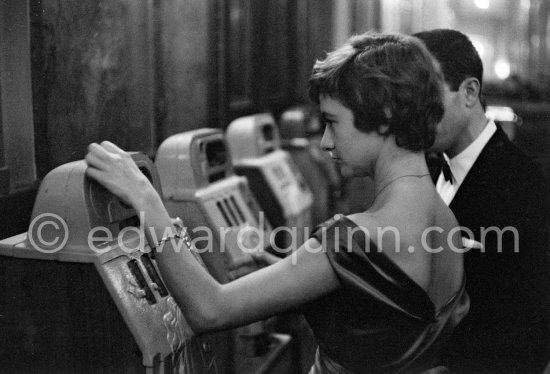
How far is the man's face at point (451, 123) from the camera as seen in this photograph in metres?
2.04

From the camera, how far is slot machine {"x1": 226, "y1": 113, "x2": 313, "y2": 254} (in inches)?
140

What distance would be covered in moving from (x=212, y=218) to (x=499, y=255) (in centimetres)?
103

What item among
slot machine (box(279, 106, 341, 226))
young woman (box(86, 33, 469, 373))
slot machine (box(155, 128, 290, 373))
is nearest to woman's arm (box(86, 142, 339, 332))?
young woman (box(86, 33, 469, 373))

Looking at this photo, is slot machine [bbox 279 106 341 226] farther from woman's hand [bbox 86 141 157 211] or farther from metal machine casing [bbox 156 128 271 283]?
woman's hand [bbox 86 141 157 211]

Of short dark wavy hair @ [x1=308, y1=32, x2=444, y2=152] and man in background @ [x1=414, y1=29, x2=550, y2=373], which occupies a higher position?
short dark wavy hair @ [x1=308, y1=32, x2=444, y2=152]

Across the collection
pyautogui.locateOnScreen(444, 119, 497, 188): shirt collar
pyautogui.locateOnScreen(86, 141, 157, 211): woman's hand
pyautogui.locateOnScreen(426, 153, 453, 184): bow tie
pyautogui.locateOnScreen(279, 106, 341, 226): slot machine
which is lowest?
pyautogui.locateOnScreen(279, 106, 341, 226): slot machine

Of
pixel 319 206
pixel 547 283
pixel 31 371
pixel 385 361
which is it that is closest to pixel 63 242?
pixel 31 371

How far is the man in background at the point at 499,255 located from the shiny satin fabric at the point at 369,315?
38cm

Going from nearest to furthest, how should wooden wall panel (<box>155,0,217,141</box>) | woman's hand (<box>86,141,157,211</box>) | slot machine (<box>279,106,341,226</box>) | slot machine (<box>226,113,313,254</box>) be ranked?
woman's hand (<box>86,141,157,211</box>)
wooden wall panel (<box>155,0,217,141</box>)
slot machine (<box>226,113,313,254</box>)
slot machine (<box>279,106,341,226</box>)

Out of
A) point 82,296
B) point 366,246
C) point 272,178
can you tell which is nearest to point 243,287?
point 366,246

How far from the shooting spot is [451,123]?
2057mm

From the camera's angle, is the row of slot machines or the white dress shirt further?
the white dress shirt

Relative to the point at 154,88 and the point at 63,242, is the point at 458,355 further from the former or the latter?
the point at 154,88

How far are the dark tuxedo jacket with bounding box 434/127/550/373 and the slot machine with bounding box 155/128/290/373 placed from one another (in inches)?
31.0
